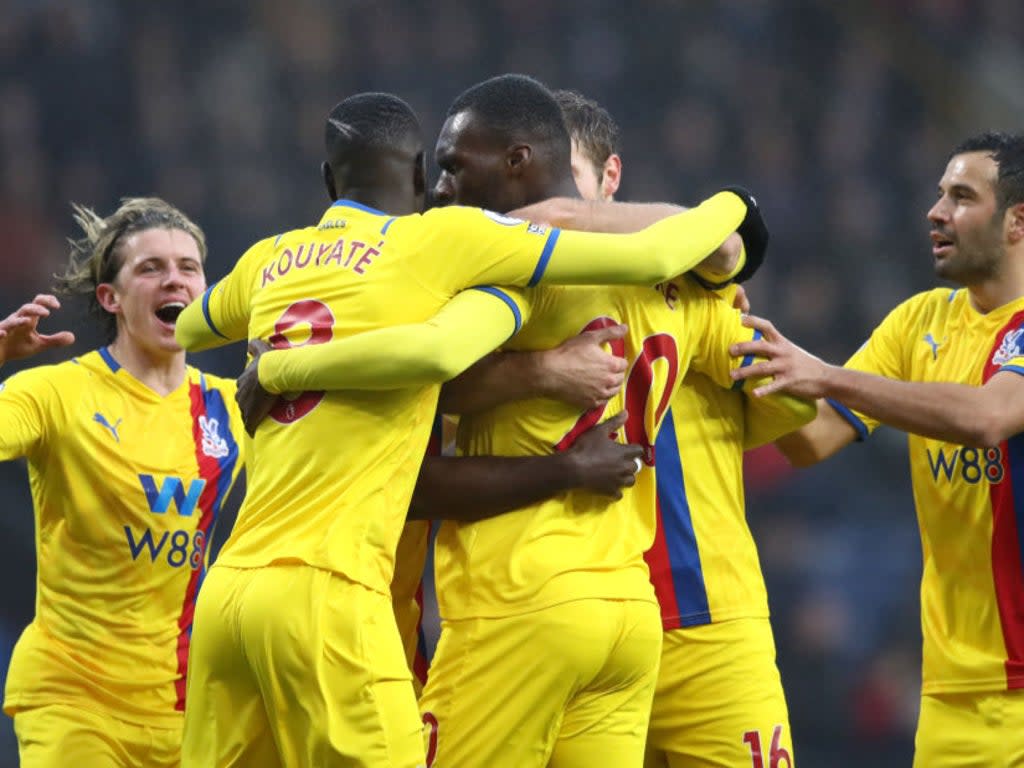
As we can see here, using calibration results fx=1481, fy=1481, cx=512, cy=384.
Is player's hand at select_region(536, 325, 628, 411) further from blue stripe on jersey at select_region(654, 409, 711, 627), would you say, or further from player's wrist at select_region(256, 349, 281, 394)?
player's wrist at select_region(256, 349, 281, 394)

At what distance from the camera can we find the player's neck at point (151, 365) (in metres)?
5.13

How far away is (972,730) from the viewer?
4.56 metres

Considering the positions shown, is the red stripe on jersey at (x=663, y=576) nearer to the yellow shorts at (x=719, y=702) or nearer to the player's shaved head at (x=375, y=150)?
the yellow shorts at (x=719, y=702)

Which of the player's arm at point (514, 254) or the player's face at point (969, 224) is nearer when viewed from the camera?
the player's arm at point (514, 254)

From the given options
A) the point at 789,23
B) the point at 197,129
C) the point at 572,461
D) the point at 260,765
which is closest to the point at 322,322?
the point at 572,461

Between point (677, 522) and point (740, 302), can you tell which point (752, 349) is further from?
point (677, 522)

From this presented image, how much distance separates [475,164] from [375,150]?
283mm

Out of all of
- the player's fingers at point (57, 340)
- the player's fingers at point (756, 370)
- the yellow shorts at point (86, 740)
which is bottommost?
the yellow shorts at point (86, 740)

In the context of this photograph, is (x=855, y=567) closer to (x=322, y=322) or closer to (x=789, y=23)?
(x=789, y=23)

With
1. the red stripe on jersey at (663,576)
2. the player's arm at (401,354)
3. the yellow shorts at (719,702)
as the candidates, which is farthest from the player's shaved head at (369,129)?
the yellow shorts at (719,702)

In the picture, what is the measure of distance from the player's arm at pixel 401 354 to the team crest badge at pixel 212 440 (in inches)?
62.3

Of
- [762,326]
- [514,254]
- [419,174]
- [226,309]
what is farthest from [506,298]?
[762,326]

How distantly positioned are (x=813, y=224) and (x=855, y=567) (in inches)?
107

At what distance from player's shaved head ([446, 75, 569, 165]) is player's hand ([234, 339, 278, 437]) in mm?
817
